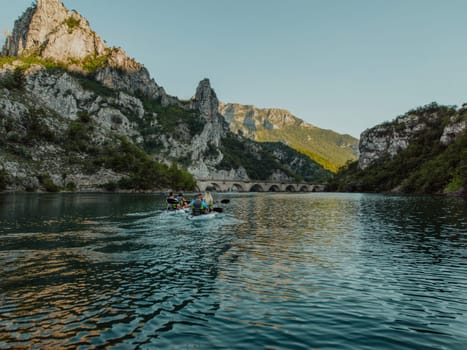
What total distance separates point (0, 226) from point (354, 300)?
3316cm

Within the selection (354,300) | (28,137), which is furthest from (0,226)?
(28,137)

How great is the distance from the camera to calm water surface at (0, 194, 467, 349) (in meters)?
10.1

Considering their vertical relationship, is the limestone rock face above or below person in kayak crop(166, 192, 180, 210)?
above

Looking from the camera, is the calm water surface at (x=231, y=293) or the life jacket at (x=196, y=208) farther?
the life jacket at (x=196, y=208)

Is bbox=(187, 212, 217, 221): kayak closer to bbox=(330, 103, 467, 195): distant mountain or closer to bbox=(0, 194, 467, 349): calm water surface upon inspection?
bbox=(0, 194, 467, 349): calm water surface

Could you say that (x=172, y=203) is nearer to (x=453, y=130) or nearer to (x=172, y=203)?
(x=172, y=203)

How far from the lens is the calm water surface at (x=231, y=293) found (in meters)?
10.1

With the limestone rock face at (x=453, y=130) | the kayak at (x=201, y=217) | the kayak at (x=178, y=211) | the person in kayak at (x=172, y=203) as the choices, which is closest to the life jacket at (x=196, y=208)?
the kayak at (x=201, y=217)

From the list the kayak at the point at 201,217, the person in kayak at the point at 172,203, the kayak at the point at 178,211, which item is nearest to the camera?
the kayak at the point at 201,217

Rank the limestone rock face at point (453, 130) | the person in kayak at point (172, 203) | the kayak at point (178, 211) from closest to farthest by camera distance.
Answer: the kayak at point (178, 211) < the person in kayak at point (172, 203) < the limestone rock face at point (453, 130)

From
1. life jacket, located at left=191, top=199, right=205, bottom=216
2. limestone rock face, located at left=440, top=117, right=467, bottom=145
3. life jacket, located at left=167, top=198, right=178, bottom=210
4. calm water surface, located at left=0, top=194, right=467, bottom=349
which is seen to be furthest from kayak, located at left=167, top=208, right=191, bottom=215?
limestone rock face, located at left=440, top=117, right=467, bottom=145

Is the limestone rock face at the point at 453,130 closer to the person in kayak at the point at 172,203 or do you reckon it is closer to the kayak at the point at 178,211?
the person in kayak at the point at 172,203

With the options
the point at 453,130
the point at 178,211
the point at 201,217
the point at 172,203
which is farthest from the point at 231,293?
the point at 453,130

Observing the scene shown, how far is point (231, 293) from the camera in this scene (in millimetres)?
14211
